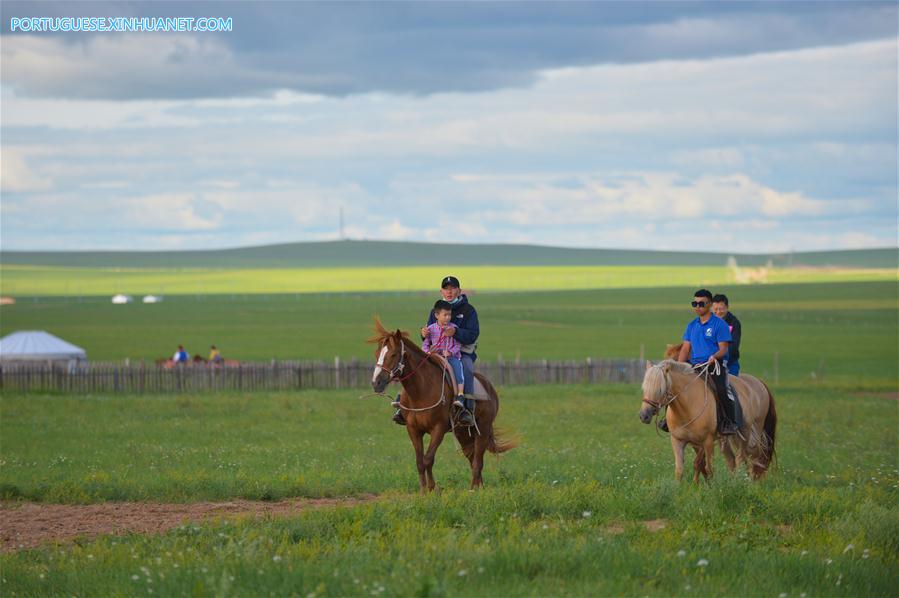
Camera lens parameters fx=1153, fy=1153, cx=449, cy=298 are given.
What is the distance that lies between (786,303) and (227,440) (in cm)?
10520

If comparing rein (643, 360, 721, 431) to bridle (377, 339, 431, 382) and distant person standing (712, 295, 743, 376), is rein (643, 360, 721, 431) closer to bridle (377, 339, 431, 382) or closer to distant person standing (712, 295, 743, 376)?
distant person standing (712, 295, 743, 376)

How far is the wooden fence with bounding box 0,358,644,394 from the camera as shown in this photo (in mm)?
36562

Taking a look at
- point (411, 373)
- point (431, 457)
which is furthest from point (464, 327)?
point (431, 457)

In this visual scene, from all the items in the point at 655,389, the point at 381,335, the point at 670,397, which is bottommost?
the point at 670,397

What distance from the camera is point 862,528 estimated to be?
420 inches

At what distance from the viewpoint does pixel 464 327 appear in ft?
47.6

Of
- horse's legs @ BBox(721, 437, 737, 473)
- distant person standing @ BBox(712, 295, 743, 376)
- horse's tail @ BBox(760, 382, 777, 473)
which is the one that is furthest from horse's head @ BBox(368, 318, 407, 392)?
horse's tail @ BBox(760, 382, 777, 473)

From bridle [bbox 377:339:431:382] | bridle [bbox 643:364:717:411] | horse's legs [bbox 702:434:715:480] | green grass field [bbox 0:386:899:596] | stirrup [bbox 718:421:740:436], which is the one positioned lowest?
green grass field [bbox 0:386:899:596]

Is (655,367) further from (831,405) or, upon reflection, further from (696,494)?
(831,405)

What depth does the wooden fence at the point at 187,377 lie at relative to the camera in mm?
36562

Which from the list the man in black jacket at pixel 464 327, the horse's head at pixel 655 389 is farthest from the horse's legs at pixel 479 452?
the horse's head at pixel 655 389

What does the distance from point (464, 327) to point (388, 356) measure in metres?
1.21

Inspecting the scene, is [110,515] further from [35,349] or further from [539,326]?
[539,326]

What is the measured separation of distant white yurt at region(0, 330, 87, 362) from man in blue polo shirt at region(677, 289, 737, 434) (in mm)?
35719
